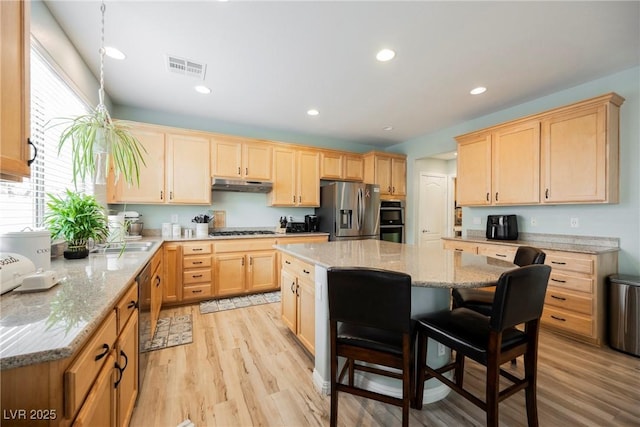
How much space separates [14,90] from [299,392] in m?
2.19

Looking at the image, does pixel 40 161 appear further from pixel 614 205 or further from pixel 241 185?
pixel 614 205

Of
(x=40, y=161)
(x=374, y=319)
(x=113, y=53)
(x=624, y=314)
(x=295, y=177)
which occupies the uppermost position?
(x=113, y=53)

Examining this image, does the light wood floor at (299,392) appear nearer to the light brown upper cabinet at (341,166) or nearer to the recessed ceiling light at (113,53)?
the recessed ceiling light at (113,53)

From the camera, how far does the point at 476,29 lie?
1971 mm

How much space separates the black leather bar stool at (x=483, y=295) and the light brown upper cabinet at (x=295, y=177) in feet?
9.78

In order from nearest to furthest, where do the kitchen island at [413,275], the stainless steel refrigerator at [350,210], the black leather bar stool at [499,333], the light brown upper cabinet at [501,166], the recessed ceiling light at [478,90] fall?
the black leather bar stool at [499,333] < the kitchen island at [413,275] < the recessed ceiling light at [478,90] < the light brown upper cabinet at [501,166] < the stainless steel refrigerator at [350,210]

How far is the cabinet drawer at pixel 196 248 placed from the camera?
3367mm

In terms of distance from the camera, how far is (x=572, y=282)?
248 centimetres

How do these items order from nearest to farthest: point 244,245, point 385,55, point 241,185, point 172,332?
point 385,55 → point 172,332 → point 244,245 → point 241,185

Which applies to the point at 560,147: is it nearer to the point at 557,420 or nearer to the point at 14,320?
the point at 557,420

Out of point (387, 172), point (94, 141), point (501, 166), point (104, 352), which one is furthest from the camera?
point (387, 172)

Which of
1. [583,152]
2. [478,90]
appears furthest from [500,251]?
[478,90]

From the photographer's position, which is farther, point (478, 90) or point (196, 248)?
point (196, 248)

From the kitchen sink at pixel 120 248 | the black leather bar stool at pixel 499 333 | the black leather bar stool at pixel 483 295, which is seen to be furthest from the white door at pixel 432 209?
the kitchen sink at pixel 120 248
